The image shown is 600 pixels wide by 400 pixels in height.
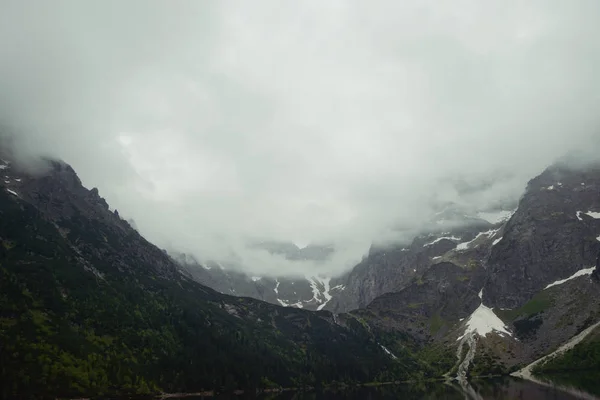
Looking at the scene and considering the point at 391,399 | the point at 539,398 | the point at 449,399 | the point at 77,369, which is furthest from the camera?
the point at 77,369

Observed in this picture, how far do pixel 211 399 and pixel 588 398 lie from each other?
13294 centimetres

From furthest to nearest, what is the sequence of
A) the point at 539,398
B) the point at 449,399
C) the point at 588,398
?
the point at 449,399, the point at 539,398, the point at 588,398

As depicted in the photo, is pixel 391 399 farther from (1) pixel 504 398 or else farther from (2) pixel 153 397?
(2) pixel 153 397

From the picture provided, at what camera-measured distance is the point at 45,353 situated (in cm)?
19075

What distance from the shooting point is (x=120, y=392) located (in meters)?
196

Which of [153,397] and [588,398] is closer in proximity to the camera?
[588,398]

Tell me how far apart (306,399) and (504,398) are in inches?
3108

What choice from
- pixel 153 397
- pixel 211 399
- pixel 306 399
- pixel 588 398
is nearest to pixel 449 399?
pixel 588 398

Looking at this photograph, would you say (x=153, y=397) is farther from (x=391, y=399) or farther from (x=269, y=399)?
(x=391, y=399)

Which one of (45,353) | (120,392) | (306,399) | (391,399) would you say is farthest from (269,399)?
(45,353)

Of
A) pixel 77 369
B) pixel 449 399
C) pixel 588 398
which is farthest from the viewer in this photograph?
pixel 77 369

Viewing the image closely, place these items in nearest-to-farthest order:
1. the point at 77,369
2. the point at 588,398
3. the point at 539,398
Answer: the point at 588,398 → the point at 539,398 → the point at 77,369

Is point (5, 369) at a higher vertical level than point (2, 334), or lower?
lower

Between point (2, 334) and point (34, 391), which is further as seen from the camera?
point (2, 334)
